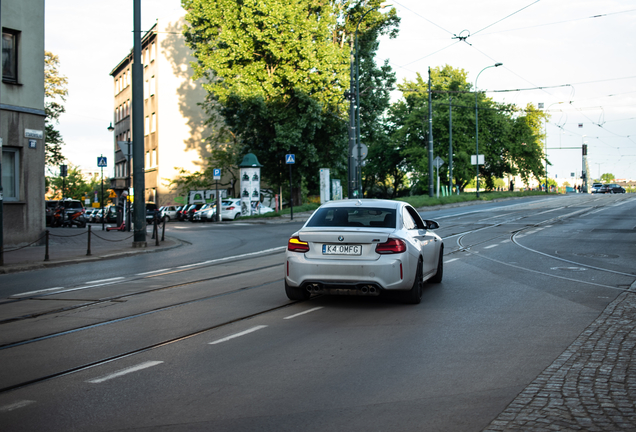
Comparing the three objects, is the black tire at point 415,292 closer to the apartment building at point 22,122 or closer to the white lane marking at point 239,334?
the white lane marking at point 239,334

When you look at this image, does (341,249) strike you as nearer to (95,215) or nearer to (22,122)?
(22,122)

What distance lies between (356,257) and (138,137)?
546 inches

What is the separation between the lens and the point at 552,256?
15.2m

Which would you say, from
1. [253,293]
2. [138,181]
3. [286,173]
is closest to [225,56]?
[286,173]

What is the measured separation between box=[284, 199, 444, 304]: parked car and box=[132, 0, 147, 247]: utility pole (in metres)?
12.6

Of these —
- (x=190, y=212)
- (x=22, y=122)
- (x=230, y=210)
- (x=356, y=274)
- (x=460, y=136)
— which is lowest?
(x=356, y=274)

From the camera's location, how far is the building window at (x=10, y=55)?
20.9 metres

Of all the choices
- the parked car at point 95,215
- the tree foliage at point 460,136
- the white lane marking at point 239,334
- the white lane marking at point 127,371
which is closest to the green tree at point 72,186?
the parked car at point 95,215

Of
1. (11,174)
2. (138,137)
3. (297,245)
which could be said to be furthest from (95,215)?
(297,245)

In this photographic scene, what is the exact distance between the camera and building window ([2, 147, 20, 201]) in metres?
21.0

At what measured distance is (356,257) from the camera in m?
8.55

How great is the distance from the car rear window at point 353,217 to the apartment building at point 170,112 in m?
50.3

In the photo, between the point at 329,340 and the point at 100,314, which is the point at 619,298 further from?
the point at 100,314

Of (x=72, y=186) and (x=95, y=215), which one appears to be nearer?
(x=95, y=215)
